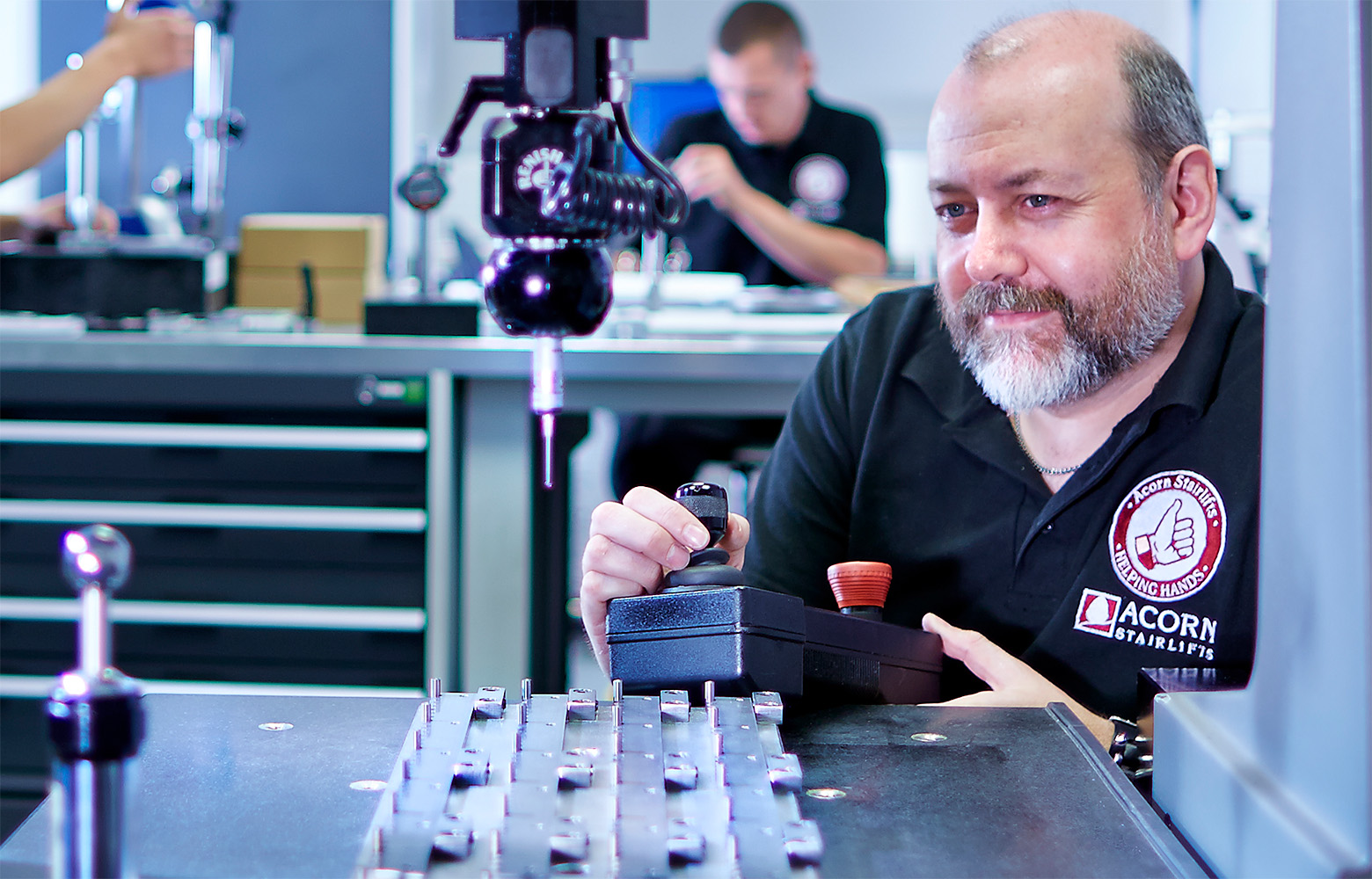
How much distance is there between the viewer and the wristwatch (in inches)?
27.5

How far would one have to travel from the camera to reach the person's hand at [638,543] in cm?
88

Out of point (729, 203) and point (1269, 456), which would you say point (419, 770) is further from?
point (729, 203)

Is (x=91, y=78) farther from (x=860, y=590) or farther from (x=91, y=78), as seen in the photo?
(x=860, y=590)

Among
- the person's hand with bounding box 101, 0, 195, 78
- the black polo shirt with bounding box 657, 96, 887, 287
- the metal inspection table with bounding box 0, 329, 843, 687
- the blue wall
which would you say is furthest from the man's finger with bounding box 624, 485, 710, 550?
the blue wall

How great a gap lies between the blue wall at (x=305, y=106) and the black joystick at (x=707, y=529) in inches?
136

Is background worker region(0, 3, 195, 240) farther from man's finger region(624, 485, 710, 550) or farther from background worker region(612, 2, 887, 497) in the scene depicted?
man's finger region(624, 485, 710, 550)

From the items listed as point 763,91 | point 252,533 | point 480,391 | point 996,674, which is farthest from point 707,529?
point 763,91

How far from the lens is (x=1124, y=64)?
3.68 ft

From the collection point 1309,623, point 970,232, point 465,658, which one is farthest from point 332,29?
point 1309,623

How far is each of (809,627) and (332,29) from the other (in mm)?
3726

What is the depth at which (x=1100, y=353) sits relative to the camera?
114cm

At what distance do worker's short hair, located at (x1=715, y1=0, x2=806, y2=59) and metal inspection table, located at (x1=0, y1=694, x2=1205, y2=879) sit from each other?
2.92 metres

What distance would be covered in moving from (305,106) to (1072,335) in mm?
3407

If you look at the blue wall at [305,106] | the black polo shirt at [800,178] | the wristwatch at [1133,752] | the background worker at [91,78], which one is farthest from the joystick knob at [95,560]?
the blue wall at [305,106]
